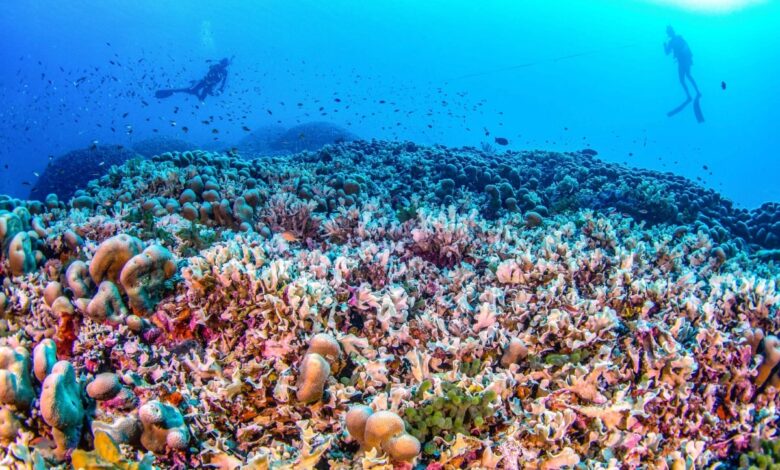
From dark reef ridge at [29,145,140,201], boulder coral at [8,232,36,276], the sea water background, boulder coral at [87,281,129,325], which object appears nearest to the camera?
boulder coral at [87,281,129,325]

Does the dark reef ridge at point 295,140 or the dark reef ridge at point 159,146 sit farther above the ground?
the dark reef ridge at point 295,140

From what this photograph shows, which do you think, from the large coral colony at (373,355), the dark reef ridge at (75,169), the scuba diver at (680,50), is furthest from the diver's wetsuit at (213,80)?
the scuba diver at (680,50)

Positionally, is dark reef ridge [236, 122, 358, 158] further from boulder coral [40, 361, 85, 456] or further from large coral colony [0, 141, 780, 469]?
boulder coral [40, 361, 85, 456]

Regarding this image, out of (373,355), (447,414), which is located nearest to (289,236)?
(373,355)

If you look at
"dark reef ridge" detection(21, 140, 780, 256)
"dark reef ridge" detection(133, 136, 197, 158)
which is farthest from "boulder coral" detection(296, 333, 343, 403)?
"dark reef ridge" detection(133, 136, 197, 158)

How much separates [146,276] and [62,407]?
1428mm

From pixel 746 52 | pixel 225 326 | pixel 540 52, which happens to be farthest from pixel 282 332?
pixel 746 52

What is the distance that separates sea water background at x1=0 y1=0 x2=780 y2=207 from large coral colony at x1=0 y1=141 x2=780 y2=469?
4571 inches

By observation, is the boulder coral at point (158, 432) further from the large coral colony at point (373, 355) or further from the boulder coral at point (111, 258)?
the boulder coral at point (111, 258)

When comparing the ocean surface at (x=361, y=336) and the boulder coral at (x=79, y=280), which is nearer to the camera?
the ocean surface at (x=361, y=336)

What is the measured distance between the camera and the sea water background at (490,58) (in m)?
128

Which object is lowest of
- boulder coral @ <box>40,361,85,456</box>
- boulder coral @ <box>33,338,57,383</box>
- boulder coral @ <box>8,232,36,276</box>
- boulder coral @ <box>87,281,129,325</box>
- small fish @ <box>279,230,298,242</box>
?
boulder coral @ <box>40,361,85,456</box>

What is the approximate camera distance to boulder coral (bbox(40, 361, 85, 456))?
2291mm

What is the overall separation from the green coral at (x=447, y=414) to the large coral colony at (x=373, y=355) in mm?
13
